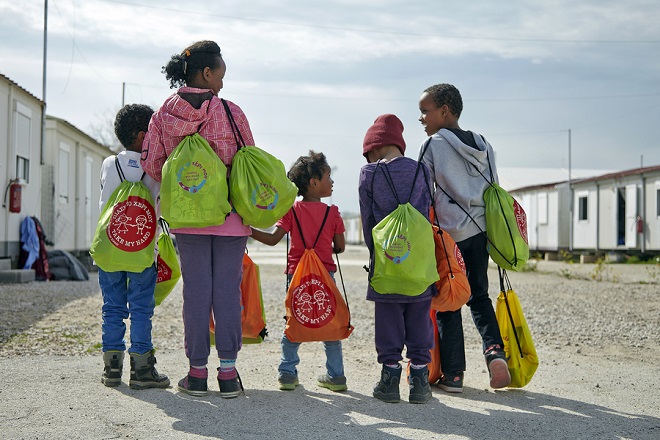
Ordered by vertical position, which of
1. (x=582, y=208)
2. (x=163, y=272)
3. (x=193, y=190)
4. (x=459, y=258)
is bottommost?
(x=163, y=272)

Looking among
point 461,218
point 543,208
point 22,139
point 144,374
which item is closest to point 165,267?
point 144,374

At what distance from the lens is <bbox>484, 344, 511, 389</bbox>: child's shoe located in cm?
404

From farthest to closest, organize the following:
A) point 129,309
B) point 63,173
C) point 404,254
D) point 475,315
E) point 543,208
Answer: point 543,208 < point 63,173 < point 475,315 < point 129,309 < point 404,254

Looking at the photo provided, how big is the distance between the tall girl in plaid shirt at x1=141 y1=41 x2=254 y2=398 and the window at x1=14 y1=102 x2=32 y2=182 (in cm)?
1014

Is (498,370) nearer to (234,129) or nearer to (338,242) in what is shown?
(338,242)

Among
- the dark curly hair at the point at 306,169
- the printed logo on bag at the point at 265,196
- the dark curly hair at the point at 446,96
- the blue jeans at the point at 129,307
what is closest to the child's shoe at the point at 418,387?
the printed logo on bag at the point at 265,196

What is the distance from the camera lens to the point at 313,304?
4.07 metres

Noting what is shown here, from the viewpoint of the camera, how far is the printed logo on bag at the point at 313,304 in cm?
406

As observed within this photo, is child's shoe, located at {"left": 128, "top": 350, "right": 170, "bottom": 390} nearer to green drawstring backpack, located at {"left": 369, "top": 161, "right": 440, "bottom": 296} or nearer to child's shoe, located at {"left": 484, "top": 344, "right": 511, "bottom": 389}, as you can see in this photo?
green drawstring backpack, located at {"left": 369, "top": 161, "right": 440, "bottom": 296}

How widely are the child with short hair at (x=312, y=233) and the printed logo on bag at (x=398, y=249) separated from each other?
58 centimetres

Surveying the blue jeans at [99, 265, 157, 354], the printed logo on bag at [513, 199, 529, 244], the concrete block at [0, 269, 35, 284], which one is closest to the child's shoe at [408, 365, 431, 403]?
the printed logo on bag at [513, 199, 529, 244]

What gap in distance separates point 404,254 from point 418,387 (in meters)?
0.68

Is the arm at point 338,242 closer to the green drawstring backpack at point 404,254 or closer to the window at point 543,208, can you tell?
the green drawstring backpack at point 404,254

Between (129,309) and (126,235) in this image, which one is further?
(129,309)
